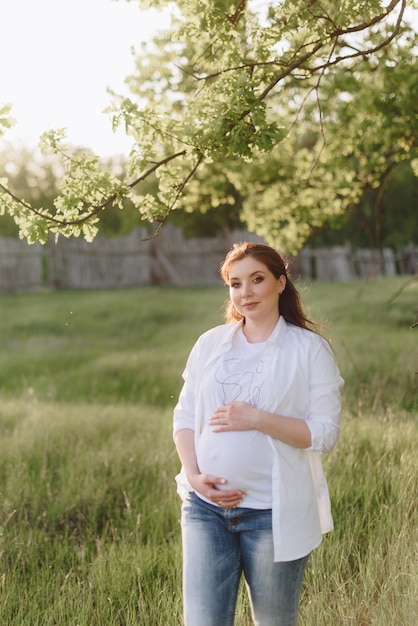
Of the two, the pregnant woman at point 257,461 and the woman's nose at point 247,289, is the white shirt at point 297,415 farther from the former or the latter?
the woman's nose at point 247,289

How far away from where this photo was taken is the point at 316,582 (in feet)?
13.7

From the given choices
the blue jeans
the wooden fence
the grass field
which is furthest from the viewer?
the wooden fence

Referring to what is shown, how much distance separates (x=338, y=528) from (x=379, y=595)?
1042 millimetres

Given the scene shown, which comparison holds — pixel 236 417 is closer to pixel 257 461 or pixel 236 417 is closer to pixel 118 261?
pixel 257 461

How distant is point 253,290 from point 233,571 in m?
1.11

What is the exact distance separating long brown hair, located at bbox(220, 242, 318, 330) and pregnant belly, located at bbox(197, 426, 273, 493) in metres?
0.58

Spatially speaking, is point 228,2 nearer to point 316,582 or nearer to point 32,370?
point 316,582

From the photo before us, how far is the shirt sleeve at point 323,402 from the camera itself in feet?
9.30

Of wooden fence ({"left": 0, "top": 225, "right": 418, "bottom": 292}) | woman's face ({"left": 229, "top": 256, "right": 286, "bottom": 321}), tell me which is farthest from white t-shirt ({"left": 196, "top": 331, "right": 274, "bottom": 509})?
wooden fence ({"left": 0, "top": 225, "right": 418, "bottom": 292})

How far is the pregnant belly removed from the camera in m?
2.83

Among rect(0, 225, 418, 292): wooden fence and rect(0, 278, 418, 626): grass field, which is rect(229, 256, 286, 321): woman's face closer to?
rect(0, 278, 418, 626): grass field

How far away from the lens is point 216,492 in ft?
9.23

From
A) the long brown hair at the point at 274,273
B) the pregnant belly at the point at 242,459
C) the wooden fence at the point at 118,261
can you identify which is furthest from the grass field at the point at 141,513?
the wooden fence at the point at 118,261

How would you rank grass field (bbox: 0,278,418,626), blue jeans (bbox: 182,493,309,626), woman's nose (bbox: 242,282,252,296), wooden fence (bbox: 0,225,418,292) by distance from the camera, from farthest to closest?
wooden fence (bbox: 0,225,418,292), grass field (bbox: 0,278,418,626), woman's nose (bbox: 242,282,252,296), blue jeans (bbox: 182,493,309,626)
